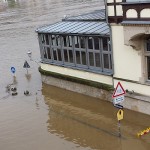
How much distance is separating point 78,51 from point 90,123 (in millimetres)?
5063

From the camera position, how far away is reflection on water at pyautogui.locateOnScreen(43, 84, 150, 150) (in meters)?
14.9

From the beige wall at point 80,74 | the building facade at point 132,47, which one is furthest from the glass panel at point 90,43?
the building facade at point 132,47

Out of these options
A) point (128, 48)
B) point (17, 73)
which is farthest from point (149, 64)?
point (17, 73)

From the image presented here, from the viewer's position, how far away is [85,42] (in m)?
19.7

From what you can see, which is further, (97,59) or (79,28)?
(79,28)

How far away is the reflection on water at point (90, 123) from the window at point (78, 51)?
1891 millimetres

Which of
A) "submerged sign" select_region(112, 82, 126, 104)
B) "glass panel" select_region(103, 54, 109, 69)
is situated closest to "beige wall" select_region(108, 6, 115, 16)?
"glass panel" select_region(103, 54, 109, 69)

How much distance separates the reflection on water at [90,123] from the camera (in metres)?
14.9

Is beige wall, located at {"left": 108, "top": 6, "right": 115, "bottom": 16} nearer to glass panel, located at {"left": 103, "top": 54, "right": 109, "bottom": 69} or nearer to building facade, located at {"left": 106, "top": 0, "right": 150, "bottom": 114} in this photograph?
building facade, located at {"left": 106, "top": 0, "right": 150, "bottom": 114}

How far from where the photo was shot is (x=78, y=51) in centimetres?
2045

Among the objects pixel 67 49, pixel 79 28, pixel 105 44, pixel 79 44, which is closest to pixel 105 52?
pixel 105 44

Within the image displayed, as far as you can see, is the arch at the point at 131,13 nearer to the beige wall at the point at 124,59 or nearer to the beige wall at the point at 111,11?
the beige wall at the point at 124,59

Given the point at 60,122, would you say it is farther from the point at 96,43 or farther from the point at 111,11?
the point at 111,11

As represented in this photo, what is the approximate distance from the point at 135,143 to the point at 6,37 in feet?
101
